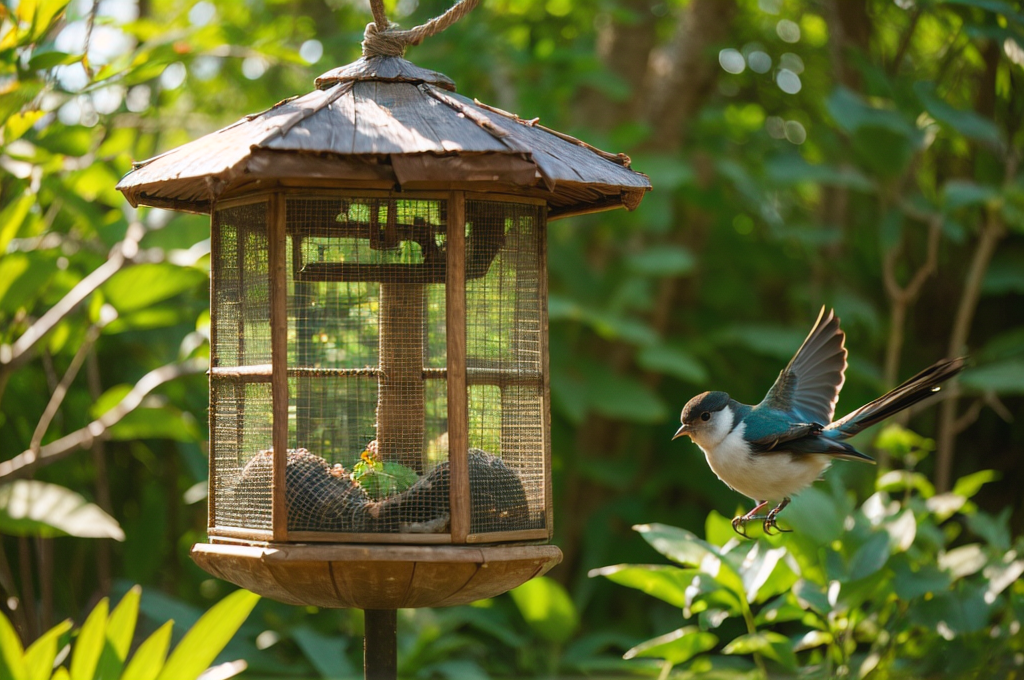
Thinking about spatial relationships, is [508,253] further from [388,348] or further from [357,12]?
[357,12]

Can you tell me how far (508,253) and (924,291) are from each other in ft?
16.5

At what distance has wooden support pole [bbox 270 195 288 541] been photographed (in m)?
2.52

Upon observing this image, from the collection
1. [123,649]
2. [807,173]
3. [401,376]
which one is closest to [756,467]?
[401,376]

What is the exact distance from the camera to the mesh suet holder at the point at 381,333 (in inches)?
94.9

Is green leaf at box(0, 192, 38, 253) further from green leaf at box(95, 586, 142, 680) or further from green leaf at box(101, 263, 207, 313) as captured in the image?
green leaf at box(95, 586, 142, 680)

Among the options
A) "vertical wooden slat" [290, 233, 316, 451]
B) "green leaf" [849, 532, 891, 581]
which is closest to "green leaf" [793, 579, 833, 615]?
Answer: "green leaf" [849, 532, 891, 581]

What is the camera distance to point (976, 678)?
4508 millimetres

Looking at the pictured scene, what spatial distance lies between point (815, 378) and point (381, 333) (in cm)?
152

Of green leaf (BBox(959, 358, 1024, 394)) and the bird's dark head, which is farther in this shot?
green leaf (BBox(959, 358, 1024, 394))

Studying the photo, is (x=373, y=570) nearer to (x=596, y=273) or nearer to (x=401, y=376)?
(x=401, y=376)

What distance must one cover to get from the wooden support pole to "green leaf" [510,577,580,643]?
9.87 feet

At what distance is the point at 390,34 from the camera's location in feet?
9.07

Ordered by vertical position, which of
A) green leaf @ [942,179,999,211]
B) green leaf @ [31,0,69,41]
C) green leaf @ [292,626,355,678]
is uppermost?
green leaf @ [31,0,69,41]

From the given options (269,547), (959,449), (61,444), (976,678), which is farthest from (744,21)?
(269,547)
